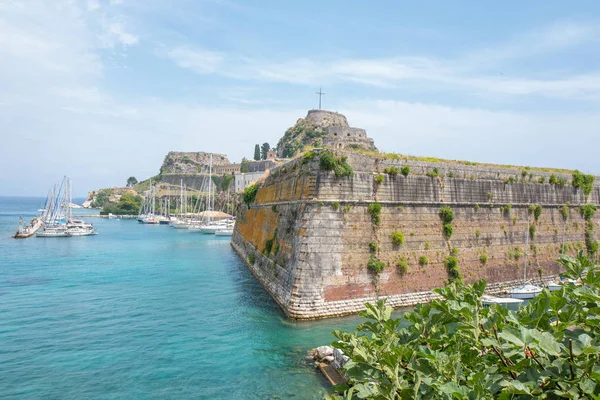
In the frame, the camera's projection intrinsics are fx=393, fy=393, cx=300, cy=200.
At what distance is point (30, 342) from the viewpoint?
16.0m

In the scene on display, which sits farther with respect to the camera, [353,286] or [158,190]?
[158,190]

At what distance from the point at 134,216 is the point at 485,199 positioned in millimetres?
111426

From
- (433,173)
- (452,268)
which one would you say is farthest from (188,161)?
(452,268)

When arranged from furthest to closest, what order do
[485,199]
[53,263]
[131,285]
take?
1. [53,263]
2. [131,285]
3. [485,199]

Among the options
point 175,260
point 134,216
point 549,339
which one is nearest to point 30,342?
point 549,339

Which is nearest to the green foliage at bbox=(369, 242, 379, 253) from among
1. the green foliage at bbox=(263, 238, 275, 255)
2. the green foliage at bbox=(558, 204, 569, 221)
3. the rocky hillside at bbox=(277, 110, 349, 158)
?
the green foliage at bbox=(263, 238, 275, 255)

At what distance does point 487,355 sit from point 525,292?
19.5m

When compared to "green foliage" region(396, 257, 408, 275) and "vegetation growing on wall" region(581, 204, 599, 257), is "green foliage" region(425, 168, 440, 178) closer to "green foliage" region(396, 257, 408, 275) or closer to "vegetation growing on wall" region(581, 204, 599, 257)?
"green foliage" region(396, 257, 408, 275)

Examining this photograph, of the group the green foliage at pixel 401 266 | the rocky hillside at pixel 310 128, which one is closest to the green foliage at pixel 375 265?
the green foliage at pixel 401 266

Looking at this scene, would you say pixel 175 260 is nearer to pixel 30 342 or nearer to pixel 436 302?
pixel 30 342

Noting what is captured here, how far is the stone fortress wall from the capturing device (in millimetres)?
17734

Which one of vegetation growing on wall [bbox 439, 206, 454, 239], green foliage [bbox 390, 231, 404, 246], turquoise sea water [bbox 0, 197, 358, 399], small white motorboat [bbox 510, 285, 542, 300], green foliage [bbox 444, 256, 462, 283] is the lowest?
turquoise sea water [bbox 0, 197, 358, 399]

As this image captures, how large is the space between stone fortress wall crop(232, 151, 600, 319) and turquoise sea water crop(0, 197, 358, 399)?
1997 millimetres

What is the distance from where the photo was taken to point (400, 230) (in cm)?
1981
